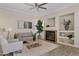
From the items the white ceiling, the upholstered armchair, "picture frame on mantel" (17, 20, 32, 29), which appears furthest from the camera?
"picture frame on mantel" (17, 20, 32, 29)

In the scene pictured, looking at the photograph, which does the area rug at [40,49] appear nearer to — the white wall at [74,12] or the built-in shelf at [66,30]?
the built-in shelf at [66,30]

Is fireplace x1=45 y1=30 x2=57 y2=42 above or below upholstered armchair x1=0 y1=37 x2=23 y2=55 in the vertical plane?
above

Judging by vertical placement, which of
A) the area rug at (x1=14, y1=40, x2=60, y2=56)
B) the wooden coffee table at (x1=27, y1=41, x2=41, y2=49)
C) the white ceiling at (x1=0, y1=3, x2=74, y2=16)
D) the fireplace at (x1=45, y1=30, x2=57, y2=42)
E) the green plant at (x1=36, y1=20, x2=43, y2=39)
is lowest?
the area rug at (x1=14, y1=40, x2=60, y2=56)

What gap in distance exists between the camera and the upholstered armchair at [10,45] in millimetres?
2229

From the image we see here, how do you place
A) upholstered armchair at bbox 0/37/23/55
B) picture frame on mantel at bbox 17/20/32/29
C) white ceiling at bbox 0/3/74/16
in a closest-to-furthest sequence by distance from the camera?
1. white ceiling at bbox 0/3/74/16
2. upholstered armchair at bbox 0/37/23/55
3. picture frame on mantel at bbox 17/20/32/29

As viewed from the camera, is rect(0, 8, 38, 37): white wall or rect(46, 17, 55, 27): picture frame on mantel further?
rect(46, 17, 55, 27): picture frame on mantel

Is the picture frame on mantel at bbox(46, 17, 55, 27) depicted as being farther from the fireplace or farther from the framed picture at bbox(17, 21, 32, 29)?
the framed picture at bbox(17, 21, 32, 29)

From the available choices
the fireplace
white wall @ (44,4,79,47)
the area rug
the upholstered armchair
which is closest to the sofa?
the upholstered armchair

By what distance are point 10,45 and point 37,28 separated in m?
0.98

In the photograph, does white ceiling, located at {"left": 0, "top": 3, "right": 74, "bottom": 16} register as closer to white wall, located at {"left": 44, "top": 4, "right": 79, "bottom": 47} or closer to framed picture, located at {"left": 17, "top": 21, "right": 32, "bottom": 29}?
white wall, located at {"left": 44, "top": 4, "right": 79, "bottom": 47}

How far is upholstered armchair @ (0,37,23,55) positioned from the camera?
223 cm

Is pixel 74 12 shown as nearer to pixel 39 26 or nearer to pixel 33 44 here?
A: pixel 39 26

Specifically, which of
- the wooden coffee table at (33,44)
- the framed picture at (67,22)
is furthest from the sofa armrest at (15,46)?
the framed picture at (67,22)

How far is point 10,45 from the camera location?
2346 millimetres
